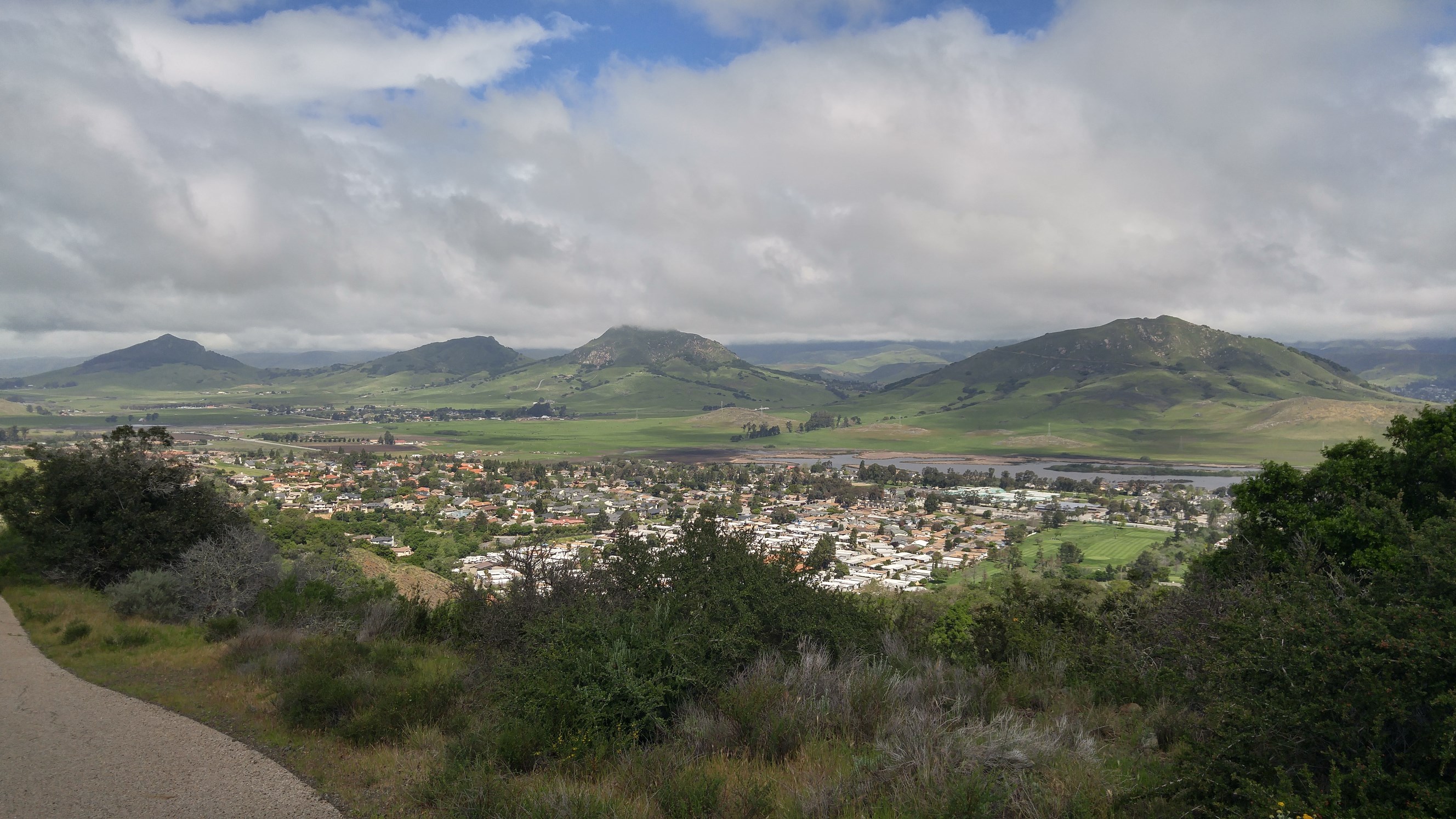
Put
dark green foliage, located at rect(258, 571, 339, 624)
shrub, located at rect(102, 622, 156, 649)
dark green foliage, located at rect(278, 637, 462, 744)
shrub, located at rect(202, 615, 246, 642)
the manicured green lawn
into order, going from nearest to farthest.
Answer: dark green foliage, located at rect(278, 637, 462, 744) → shrub, located at rect(102, 622, 156, 649) → shrub, located at rect(202, 615, 246, 642) → dark green foliage, located at rect(258, 571, 339, 624) → the manicured green lawn

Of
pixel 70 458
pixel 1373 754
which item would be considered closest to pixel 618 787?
pixel 1373 754

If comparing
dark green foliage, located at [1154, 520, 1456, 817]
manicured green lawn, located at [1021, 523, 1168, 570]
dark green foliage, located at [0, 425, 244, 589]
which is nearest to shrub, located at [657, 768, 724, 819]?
dark green foliage, located at [1154, 520, 1456, 817]

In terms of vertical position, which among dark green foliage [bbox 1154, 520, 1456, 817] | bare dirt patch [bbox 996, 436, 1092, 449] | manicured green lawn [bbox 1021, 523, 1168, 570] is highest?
dark green foliage [bbox 1154, 520, 1456, 817]

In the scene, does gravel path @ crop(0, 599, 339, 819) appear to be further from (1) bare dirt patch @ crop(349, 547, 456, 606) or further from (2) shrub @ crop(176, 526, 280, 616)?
(1) bare dirt patch @ crop(349, 547, 456, 606)

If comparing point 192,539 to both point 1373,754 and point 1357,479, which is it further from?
point 1357,479

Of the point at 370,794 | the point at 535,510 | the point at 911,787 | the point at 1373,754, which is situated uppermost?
the point at 1373,754

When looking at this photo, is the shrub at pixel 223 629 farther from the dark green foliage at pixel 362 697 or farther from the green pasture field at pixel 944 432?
the green pasture field at pixel 944 432

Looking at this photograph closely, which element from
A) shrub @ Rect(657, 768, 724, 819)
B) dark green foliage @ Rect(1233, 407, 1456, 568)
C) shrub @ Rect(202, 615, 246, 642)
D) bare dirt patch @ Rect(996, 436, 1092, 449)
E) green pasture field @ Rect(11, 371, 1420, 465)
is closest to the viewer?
shrub @ Rect(657, 768, 724, 819)

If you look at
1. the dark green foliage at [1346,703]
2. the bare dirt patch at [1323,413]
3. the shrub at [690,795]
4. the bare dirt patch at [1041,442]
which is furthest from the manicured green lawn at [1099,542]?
the bare dirt patch at [1323,413]
